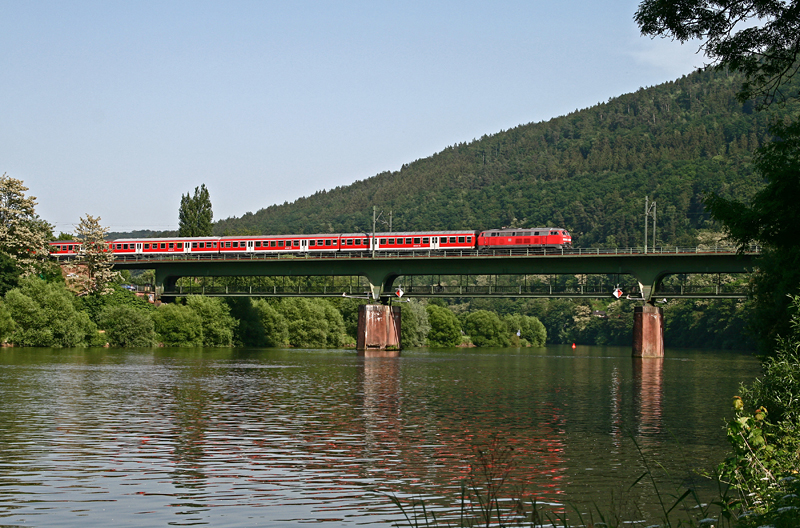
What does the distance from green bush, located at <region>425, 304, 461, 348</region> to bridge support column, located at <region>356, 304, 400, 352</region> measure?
37493mm

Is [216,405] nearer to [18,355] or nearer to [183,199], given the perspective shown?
[18,355]

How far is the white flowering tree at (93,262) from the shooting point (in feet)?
340

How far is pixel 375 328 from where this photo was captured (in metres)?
104

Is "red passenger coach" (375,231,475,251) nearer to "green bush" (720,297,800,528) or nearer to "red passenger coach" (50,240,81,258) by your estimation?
"red passenger coach" (50,240,81,258)

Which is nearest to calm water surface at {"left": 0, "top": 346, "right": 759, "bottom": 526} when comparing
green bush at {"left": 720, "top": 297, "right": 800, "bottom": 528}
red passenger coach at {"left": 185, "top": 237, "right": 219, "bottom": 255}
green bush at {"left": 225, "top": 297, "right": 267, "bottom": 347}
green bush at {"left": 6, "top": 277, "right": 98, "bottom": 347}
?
green bush at {"left": 720, "top": 297, "right": 800, "bottom": 528}

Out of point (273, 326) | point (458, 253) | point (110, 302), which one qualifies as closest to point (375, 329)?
point (458, 253)

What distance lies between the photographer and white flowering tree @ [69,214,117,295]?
104 meters

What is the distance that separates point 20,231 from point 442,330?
69.9 m

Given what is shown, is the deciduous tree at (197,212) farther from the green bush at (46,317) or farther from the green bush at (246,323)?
the green bush at (46,317)

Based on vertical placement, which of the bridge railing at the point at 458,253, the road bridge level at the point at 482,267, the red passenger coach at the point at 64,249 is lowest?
the road bridge level at the point at 482,267

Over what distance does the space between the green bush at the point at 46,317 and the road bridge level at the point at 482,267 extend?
19.7 m

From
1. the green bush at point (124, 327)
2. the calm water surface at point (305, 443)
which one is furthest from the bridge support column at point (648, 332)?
the green bush at point (124, 327)

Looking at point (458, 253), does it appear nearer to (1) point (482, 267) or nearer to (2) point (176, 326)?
(1) point (482, 267)

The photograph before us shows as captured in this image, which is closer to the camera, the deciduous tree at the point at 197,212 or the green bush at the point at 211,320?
the green bush at the point at 211,320
